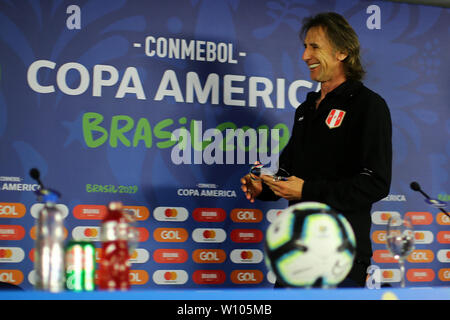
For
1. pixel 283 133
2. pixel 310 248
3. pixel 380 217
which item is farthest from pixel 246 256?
pixel 310 248

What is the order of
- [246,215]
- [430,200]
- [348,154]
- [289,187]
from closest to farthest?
[430,200], [289,187], [348,154], [246,215]

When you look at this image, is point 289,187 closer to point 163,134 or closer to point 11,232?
point 163,134

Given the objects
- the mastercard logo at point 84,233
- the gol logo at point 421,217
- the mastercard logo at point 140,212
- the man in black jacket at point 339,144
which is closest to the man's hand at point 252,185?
the man in black jacket at point 339,144

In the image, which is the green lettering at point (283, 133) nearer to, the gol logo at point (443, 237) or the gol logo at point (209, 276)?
the gol logo at point (209, 276)

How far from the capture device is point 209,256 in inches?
118

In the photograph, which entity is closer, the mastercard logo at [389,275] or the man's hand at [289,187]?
the man's hand at [289,187]

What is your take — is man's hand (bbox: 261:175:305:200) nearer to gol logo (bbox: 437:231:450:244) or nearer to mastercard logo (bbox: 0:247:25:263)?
mastercard logo (bbox: 0:247:25:263)

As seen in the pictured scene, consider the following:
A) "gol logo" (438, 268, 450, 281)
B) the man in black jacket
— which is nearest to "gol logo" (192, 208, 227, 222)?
the man in black jacket

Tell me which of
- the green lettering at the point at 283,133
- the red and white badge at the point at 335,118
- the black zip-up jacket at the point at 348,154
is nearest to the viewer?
the black zip-up jacket at the point at 348,154

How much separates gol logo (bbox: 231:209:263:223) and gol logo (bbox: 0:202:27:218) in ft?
3.61

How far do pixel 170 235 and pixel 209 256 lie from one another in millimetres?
245

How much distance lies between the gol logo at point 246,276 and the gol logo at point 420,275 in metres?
0.92

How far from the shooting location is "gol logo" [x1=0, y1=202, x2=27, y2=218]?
8.97ft

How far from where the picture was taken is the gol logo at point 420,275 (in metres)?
3.26
